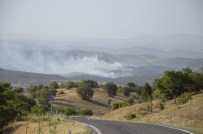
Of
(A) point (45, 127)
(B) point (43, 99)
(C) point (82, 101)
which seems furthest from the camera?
(C) point (82, 101)

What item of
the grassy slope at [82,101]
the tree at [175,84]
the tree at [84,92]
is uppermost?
the tree at [175,84]

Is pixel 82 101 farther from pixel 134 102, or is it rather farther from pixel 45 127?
pixel 45 127

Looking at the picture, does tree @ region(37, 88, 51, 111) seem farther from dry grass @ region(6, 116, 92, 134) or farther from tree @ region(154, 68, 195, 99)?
dry grass @ region(6, 116, 92, 134)

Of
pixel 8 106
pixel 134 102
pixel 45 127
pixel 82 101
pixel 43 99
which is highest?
pixel 8 106

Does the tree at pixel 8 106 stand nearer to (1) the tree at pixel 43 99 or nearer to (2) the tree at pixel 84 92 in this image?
(1) the tree at pixel 43 99

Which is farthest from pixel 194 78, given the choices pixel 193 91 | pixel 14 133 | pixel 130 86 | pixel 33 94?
pixel 130 86


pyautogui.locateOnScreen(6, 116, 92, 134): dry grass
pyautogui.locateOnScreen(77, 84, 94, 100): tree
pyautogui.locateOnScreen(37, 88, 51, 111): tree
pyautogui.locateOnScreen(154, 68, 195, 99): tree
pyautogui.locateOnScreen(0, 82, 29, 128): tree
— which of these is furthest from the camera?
pyautogui.locateOnScreen(77, 84, 94, 100): tree

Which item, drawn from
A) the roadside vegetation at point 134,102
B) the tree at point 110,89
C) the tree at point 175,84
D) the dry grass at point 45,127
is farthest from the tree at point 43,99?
the dry grass at point 45,127

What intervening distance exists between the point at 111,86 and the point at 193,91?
89738mm

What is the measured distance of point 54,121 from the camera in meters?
40.6

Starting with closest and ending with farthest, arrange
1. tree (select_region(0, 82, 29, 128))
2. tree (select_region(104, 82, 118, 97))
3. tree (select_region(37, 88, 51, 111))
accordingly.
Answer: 1. tree (select_region(0, 82, 29, 128))
2. tree (select_region(37, 88, 51, 111))
3. tree (select_region(104, 82, 118, 97))

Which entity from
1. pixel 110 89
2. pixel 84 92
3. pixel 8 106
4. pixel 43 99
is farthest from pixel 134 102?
pixel 110 89

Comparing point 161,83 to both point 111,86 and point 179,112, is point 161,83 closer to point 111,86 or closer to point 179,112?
point 179,112

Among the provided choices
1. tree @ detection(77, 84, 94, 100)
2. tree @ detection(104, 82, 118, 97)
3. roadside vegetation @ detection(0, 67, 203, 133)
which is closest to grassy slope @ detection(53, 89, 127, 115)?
roadside vegetation @ detection(0, 67, 203, 133)
